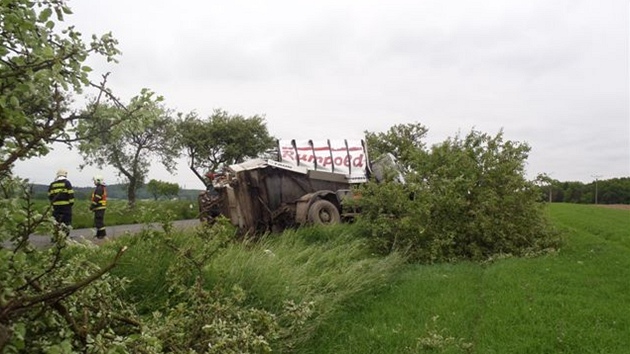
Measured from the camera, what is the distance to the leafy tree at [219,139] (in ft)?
123

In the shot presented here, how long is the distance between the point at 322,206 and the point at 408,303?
552cm

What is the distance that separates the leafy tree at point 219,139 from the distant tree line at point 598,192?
4660cm

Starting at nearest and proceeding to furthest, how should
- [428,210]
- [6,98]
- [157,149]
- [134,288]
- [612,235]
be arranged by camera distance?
[6,98], [134,288], [428,210], [612,235], [157,149]

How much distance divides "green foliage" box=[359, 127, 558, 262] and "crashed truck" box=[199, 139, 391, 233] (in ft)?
4.19

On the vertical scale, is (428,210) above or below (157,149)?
below

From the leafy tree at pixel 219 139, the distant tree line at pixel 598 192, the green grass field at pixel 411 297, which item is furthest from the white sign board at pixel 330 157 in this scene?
the distant tree line at pixel 598 192

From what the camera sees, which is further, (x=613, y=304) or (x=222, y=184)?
(x=222, y=184)

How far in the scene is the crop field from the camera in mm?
4723

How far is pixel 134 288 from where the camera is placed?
4.87 metres

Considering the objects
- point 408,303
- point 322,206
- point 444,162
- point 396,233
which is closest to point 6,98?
point 408,303

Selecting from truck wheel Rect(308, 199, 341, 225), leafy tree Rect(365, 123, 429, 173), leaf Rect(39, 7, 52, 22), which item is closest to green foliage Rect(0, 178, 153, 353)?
leaf Rect(39, 7, 52, 22)

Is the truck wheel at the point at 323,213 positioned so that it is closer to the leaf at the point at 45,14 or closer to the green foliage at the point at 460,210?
the green foliage at the point at 460,210

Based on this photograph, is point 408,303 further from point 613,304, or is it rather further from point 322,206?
point 322,206

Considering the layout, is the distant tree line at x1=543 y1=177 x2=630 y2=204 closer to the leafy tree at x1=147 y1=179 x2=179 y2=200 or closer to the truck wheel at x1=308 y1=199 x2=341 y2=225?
the leafy tree at x1=147 y1=179 x2=179 y2=200
